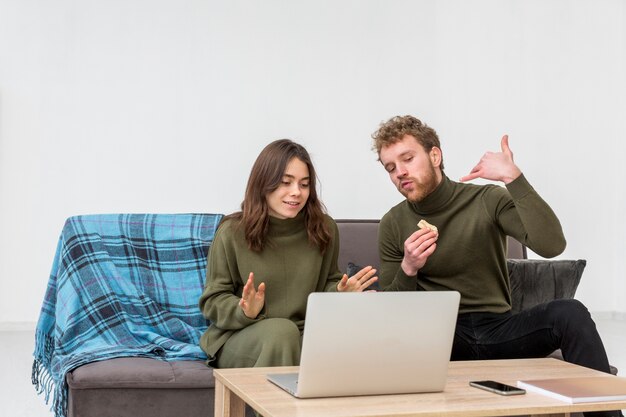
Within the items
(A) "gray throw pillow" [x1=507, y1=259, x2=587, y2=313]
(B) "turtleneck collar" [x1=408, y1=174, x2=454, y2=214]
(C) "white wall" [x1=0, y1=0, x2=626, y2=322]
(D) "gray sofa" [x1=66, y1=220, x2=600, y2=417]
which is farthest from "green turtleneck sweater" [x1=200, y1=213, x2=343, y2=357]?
(C) "white wall" [x1=0, y1=0, x2=626, y2=322]

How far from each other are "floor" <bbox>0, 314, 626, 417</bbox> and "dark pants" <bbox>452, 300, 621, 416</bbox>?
1767 mm

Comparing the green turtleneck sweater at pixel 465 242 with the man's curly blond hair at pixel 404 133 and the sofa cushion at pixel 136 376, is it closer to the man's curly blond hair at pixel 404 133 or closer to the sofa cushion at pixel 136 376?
the man's curly blond hair at pixel 404 133

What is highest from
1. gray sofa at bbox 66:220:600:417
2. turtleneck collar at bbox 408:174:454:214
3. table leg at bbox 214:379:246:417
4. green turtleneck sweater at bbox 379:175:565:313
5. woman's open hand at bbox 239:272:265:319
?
turtleneck collar at bbox 408:174:454:214

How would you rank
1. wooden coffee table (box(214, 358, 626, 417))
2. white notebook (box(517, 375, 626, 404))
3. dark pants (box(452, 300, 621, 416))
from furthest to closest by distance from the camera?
dark pants (box(452, 300, 621, 416)) → white notebook (box(517, 375, 626, 404)) → wooden coffee table (box(214, 358, 626, 417))

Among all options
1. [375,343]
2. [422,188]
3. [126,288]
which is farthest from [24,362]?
[375,343]

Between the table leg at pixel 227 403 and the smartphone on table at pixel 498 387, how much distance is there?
0.53 m

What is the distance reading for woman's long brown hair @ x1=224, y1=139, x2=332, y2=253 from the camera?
2.65 meters

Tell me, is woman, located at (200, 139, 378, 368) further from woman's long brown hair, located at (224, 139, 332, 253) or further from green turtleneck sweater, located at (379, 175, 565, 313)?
green turtleneck sweater, located at (379, 175, 565, 313)

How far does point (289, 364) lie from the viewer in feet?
7.66

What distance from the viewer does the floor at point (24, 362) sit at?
351 cm

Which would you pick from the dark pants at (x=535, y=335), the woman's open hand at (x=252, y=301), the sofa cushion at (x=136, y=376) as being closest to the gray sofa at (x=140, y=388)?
the sofa cushion at (x=136, y=376)

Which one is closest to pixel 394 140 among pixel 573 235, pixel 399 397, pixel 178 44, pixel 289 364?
pixel 289 364

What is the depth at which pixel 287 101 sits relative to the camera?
6.02 meters

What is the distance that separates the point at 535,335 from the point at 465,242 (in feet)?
1.23
